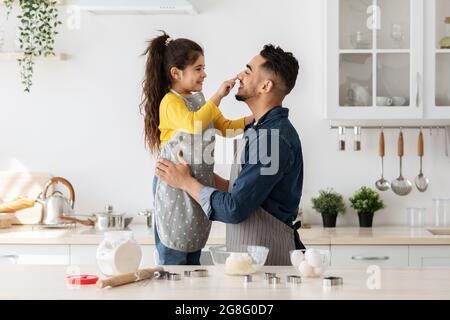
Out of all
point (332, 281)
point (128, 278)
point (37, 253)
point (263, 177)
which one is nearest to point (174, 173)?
point (263, 177)

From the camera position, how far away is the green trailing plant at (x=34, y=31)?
14.5ft

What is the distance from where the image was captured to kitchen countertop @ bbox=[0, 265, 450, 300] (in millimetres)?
2334

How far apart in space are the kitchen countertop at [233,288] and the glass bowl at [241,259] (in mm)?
25

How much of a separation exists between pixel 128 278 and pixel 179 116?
86 cm

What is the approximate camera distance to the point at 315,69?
468cm

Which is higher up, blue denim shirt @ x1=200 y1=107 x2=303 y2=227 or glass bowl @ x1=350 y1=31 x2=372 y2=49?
glass bowl @ x1=350 y1=31 x2=372 y2=49

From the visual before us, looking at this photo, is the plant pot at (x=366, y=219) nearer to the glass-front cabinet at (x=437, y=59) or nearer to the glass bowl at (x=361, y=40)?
the glass-front cabinet at (x=437, y=59)

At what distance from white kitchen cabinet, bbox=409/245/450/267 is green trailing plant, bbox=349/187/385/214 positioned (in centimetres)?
50

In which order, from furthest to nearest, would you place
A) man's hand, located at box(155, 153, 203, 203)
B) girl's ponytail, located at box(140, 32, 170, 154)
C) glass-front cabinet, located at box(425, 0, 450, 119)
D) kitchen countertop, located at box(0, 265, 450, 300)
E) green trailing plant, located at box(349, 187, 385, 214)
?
green trailing plant, located at box(349, 187, 385, 214) < glass-front cabinet, located at box(425, 0, 450, 119) < girl's ponytail, located at box(140, 32, 170, 154) < man's hand, located at box(155, 153, 203, 203) < kitchen countertop, located at box(0, 265, 450, 300)

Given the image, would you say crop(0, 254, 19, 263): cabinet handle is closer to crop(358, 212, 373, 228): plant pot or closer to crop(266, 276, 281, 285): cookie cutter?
crop(358, 212, 373, 228): plant pot

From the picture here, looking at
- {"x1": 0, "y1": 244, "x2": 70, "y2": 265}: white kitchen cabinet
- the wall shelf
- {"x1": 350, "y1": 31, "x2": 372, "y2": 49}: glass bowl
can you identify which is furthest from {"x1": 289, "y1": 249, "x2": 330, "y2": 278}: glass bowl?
the wall shelf

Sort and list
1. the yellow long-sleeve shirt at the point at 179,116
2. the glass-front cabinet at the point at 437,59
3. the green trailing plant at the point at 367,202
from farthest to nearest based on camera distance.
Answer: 1. the green trailing plant at the point at 367,202
2. the glass-front cabinet at the point at 437,59
3. the yellow long-sleeve shirt at the point at 179,116

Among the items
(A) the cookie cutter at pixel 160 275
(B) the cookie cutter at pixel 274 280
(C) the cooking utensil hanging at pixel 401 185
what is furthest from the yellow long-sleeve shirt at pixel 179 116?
(C) the cooking utensil hanging at pixel 401 185
